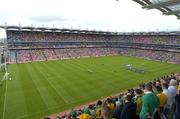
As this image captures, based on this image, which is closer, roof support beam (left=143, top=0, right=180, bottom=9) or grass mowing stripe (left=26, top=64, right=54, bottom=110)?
roof support beam (left=143, top=0, right=180, bottom=9)

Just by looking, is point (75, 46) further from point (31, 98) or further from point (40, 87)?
point (31, 98)

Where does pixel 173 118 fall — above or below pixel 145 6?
below

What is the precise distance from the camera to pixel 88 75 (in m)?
38.2

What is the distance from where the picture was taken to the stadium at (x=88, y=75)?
7.27 meters

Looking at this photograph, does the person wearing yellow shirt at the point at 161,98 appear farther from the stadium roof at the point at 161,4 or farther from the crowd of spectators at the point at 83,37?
the crowd of spectators at the point at 83,37

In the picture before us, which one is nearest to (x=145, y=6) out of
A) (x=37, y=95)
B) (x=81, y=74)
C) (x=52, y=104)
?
(x=52, y=104)

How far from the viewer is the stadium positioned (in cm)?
727

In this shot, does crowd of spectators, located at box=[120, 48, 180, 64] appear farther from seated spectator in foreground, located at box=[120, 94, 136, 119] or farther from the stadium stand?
seated spectator in foreground, located at box=[120, 94, 136, 119]

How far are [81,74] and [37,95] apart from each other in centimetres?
1372

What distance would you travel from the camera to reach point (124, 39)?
93.4 m

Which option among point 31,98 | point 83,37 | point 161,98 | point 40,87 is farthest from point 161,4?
point 83,37

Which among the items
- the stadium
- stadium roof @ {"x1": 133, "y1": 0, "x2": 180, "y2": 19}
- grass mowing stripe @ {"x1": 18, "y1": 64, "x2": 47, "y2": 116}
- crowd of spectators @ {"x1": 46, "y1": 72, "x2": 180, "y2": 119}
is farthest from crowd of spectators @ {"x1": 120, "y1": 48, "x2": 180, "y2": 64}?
crowd of spectators @ {"x1": 46, "y1": 72, "x2": 180, "y2": 119}

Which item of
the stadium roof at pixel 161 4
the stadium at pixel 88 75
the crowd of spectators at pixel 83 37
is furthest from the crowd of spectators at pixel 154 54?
the stadium roof at pixel 161 4

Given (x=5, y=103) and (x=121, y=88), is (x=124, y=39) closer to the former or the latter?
(x=121, y=88)
